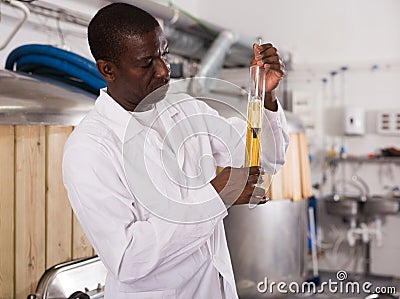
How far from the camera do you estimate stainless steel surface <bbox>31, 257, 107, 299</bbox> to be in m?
1.82

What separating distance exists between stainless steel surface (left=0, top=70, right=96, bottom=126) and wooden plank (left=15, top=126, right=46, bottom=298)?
0.04 metres

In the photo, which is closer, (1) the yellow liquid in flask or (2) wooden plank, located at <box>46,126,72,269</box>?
(1) the yellow liquid in flask

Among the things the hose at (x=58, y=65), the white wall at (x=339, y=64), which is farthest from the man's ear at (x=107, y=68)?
the white wall at (x=339, y=64)

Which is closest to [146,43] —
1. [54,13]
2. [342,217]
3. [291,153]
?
[54,13]

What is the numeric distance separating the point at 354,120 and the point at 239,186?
12.6 feet

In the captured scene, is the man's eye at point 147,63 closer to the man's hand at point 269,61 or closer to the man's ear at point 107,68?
the man's ear at point 107,68

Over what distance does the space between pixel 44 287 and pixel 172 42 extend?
225cm

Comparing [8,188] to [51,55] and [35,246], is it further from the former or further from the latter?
[51,55]

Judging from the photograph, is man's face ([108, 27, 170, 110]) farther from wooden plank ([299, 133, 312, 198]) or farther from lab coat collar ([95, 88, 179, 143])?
wooden plank ([299, 133, 312, 198])

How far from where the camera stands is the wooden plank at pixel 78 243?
196cm

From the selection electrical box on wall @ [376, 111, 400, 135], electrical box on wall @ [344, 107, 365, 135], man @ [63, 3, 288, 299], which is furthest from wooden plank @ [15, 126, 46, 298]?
electrical box on wall @ [376, 111, 400, 135]

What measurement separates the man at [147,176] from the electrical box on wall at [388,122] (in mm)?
3589

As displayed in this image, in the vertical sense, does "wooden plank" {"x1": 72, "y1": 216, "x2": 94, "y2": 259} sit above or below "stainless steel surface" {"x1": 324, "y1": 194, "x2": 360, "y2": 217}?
above

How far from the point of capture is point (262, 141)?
3.80ft
